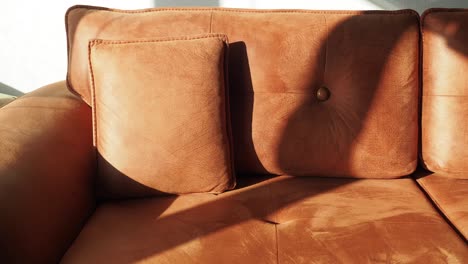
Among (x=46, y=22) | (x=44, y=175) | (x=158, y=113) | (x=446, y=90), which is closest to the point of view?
(x=44, y=175)

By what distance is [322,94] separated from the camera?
4.17ft

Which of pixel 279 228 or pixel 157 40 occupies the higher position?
pixel 157 40

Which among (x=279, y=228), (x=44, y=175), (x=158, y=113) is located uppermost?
(x=158, y=113)

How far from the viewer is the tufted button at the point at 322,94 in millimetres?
1272

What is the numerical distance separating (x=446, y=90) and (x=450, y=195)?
0.29 m

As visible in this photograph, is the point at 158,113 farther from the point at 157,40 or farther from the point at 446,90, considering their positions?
the point at 446,90

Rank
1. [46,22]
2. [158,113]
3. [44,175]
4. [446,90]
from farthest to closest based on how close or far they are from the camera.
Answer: [46,22] → [446,90] → [158,113] → [44,175]

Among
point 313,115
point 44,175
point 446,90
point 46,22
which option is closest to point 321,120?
point 313,115

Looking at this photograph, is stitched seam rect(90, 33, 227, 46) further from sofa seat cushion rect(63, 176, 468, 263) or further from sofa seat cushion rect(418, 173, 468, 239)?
sofa seat cushion rect(418, 173, 468, 239)

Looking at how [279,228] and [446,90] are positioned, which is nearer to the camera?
[279,228]

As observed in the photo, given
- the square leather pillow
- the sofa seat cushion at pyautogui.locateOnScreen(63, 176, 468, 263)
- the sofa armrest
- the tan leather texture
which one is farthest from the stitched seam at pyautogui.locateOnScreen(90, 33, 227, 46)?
the tan leather texture

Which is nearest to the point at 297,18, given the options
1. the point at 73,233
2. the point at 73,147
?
the point at 73,147

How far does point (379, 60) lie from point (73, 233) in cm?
91

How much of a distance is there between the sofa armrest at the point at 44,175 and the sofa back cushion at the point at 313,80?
116mm
